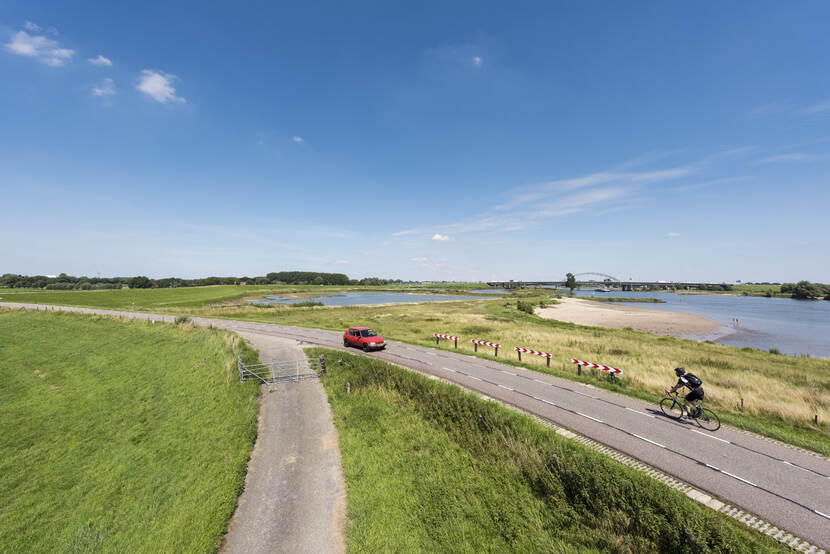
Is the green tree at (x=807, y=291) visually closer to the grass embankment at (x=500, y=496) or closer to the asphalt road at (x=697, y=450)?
the asphalt road at (x=697, y=450)

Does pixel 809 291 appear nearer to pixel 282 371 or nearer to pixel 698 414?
pixel 698 414

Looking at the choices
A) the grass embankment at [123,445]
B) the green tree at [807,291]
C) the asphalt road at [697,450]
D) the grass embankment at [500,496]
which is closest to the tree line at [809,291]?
the green tree at [807,291]

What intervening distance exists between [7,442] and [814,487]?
35308 mm

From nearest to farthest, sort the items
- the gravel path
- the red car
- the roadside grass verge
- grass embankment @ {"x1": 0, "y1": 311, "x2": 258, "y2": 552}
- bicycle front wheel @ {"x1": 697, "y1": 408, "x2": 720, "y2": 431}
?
the gravel path < grass embankment @ {"x1": 0, "y1": 311, "x2": 258, "y2": 552} < bicycle front wheel @ {"x1": 697, "y1": 408, "x2": 720, "y2": 431} < the roadside grass verge < the red car

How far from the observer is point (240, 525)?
9.45m

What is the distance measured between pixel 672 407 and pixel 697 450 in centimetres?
320

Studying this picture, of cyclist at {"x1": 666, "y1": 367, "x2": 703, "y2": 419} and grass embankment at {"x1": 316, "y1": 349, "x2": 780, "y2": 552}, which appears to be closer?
grass embankment at {"x1": 316, "y1": 349, "x2": 780, "y2": 552}

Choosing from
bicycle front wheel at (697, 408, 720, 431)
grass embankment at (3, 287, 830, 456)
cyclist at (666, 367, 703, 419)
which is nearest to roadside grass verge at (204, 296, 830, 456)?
grass embankment at (3, 287, 830, 456)

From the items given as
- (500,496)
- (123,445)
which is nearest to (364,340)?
(123,445)

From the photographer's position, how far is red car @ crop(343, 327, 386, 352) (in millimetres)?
27094

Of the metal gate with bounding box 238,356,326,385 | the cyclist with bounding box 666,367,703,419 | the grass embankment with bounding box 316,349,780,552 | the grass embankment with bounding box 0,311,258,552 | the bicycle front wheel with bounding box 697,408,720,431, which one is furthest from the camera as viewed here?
the metal gate with bounding box 238,356,326,385

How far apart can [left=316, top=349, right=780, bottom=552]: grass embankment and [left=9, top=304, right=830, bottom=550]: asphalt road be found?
161 cm

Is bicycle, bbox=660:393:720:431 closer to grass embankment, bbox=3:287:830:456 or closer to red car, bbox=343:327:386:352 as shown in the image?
grass embankment, bbox=3:287:830:456

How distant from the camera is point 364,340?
2748 cm
